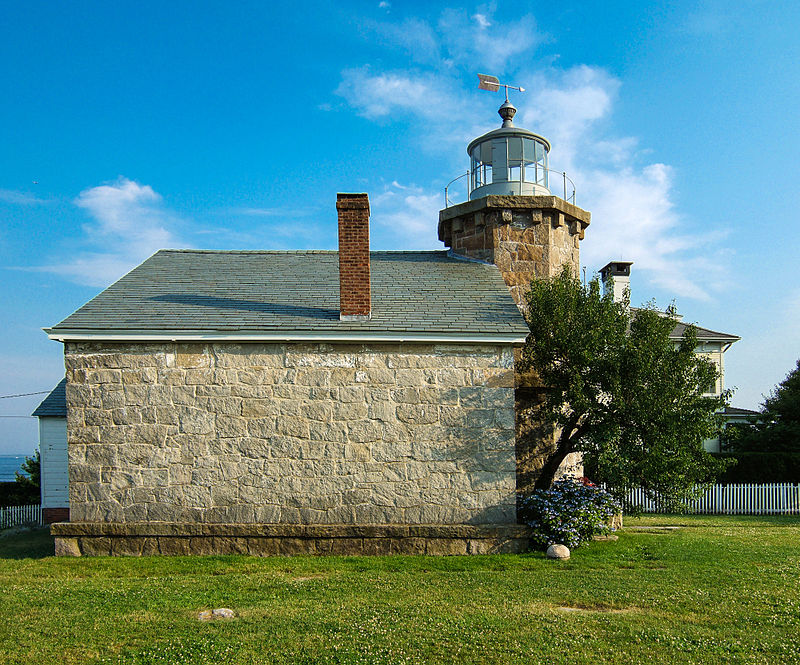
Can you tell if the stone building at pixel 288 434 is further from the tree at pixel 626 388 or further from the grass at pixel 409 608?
the tree at pixel 626 388

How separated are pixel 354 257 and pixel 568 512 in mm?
5133

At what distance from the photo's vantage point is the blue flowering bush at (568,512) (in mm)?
8773

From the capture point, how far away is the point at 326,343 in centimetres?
891

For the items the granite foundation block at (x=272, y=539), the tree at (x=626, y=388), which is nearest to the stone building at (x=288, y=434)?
the granite foundation block at (x=272, y=539)

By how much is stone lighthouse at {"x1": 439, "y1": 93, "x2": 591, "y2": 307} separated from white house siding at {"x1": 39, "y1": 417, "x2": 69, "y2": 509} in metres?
10.2

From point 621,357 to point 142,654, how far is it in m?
7.31

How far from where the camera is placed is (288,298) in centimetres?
1003

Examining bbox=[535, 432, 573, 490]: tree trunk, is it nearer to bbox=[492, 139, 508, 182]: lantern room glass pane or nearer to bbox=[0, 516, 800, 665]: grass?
bbox=[0, 516, 800, 665]: grass

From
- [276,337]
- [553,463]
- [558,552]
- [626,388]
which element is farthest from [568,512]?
[276,337]

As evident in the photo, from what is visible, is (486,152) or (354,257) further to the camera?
(486,152)

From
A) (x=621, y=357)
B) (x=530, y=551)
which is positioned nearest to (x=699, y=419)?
(x=621, y=357)

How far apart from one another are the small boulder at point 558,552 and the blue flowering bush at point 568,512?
259mm

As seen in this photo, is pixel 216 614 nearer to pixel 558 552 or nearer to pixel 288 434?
pixel 288 434

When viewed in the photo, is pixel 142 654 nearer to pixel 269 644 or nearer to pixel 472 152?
pixel 269 644
